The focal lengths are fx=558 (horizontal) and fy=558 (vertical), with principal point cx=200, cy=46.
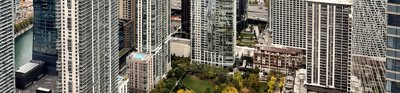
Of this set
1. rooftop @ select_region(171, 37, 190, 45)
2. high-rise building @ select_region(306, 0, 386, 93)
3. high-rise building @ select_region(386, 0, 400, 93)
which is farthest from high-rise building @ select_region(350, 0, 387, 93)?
rooftop @ select_region(171, 37, 190, 45)

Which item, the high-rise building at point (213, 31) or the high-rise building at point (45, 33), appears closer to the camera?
the high-rise building at point (45, 33)

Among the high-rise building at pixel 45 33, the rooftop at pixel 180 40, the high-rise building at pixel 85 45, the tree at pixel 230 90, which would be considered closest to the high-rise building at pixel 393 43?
the high-rise building at pixel 85 45

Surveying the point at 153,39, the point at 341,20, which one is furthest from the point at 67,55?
the point at 341,20

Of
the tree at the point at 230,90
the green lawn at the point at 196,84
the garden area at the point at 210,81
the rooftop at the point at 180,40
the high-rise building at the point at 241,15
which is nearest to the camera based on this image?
the tree at the point at 230,90

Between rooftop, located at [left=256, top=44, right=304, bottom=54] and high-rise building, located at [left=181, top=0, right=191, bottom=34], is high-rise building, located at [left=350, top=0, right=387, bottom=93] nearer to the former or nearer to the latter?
rooftop, located at [left=256, top=44, right=304, bottom=54]

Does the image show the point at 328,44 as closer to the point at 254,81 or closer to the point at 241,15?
the point at 254,81

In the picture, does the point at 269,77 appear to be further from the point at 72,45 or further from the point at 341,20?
the point at 72,45

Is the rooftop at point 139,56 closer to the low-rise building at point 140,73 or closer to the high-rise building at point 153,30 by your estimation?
the low-rise building at point 140,73
